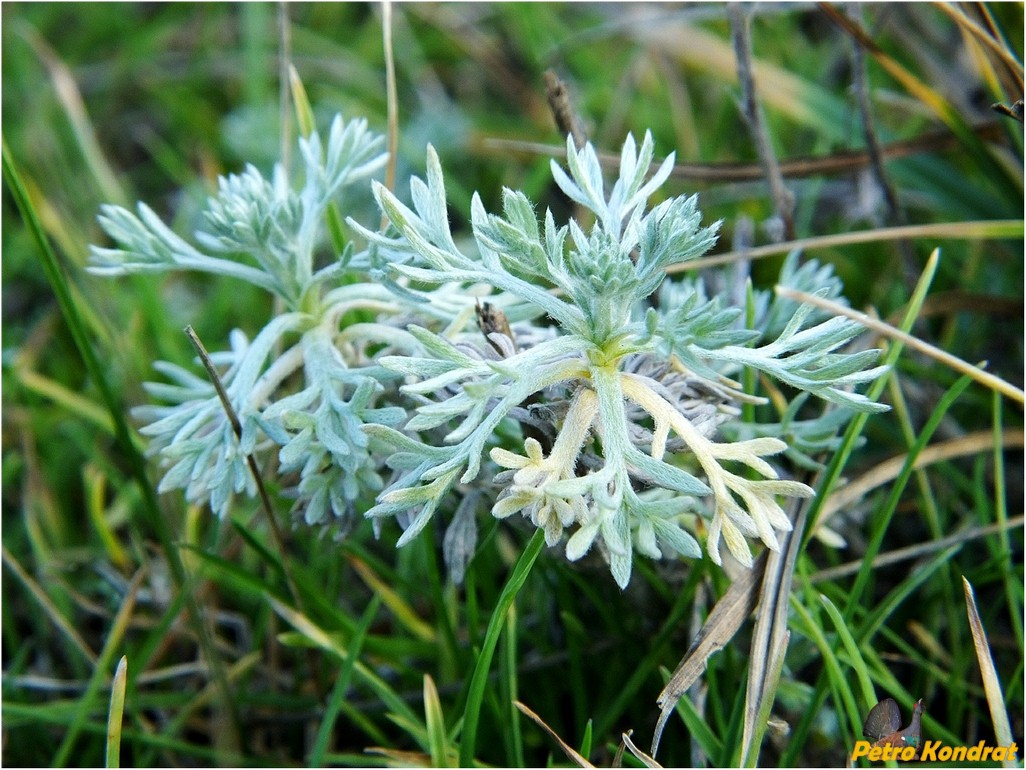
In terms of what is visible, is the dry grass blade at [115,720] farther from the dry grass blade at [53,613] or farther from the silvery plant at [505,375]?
the dry grass blade at [53,613]

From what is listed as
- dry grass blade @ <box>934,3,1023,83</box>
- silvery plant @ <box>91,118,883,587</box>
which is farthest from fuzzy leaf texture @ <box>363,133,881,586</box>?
dry grass blade @ <box>934,3,1023,83</box>

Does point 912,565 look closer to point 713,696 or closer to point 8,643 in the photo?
point 713,696

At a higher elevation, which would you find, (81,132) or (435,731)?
(81,132)

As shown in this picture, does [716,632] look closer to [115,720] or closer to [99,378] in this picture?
[115,720]

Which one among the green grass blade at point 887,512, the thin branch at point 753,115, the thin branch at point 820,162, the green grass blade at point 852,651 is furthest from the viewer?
the thin branch at point 820,162

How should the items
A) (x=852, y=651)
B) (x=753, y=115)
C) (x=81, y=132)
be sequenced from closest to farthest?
1. (x=852, y=651)
2. (x=753, y=115)
3. (x=81, y=132)

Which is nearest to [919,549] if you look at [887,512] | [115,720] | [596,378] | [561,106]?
[887,512]

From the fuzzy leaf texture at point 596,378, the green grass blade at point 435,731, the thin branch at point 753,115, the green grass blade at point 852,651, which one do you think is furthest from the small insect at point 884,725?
the thin branch at point 753,115

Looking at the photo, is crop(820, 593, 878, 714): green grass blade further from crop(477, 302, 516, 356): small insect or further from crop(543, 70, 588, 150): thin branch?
crop(543, 70, 588, 150): thin branch
